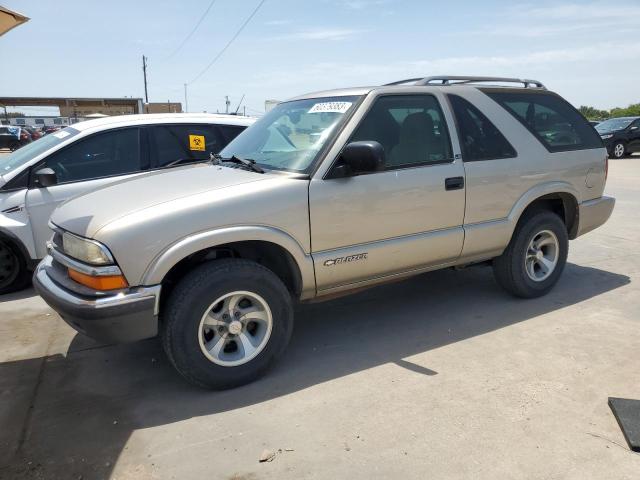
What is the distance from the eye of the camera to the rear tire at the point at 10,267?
5.07 metres

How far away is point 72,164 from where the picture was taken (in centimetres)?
520

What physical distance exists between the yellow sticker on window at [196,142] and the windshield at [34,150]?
116cm

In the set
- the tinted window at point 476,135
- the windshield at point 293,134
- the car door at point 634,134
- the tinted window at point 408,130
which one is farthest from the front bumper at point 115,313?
the car door at point 634,134

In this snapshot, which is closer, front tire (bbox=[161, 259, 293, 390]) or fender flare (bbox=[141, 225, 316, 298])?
fender flare (bbox=[141, 225, 316, 298])

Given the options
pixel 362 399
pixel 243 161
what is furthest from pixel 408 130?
pixel 362 399

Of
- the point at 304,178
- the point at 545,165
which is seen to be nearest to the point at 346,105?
the point at 304,178

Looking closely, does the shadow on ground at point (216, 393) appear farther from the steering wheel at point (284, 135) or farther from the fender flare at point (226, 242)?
the steering wheel at point (284, 135)

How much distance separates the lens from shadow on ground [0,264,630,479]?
2.77 meters

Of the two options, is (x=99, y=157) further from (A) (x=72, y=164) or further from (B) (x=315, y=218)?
(B) (x=315, y=218)

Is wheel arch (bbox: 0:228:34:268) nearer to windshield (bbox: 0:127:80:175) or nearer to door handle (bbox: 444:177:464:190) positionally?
windshield (bbox: 0:127:80:175)

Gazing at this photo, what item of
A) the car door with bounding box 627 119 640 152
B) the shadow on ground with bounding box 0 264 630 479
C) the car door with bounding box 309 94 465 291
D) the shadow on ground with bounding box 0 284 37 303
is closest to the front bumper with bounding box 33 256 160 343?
the shadow on ground with bounding box 0 264 630 479

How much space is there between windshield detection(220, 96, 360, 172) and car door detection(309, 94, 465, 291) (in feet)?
0.67

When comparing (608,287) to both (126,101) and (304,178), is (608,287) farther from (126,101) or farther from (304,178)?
(126,101)

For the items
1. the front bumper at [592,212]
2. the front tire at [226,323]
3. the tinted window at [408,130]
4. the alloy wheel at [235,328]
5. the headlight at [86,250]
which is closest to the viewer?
the headlight at [86,250]
